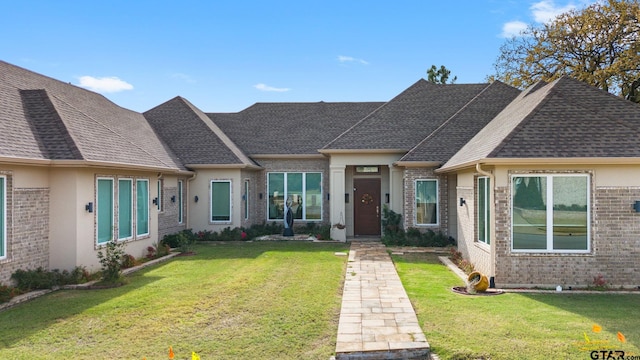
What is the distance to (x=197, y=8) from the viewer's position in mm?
15961

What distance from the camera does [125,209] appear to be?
12.2m

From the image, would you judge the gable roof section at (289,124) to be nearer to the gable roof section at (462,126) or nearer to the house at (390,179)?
the house at (390,179)

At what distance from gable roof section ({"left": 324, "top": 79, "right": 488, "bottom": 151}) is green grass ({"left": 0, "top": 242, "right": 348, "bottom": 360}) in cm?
706

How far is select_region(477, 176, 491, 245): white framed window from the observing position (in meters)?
10.1

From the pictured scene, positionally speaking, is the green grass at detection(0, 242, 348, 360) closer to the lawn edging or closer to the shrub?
the lawn edging

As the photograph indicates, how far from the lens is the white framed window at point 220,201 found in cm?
1762

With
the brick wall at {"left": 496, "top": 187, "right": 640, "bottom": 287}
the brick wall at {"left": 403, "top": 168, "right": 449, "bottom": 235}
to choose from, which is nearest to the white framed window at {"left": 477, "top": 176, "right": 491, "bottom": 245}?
the brick wall at {"left": 496, "top": 187, "right": 640, "bottom": 287}

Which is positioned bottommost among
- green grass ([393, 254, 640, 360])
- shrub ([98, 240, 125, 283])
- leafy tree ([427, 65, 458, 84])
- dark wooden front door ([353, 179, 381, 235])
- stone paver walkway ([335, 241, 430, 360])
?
stone paver walkway ([335, 241, 430, 360])

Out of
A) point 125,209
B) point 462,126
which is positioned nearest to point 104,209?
point 125,209

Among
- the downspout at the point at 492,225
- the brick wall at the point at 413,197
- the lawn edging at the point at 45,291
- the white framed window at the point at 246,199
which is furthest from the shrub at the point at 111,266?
the brick wall at the point at 413,197

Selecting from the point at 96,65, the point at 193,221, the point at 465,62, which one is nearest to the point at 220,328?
the point at 193,221

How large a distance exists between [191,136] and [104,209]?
26.1 ft

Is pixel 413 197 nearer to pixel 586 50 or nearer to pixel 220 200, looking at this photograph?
pixel 220 200

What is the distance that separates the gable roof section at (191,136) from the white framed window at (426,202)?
652 cm
